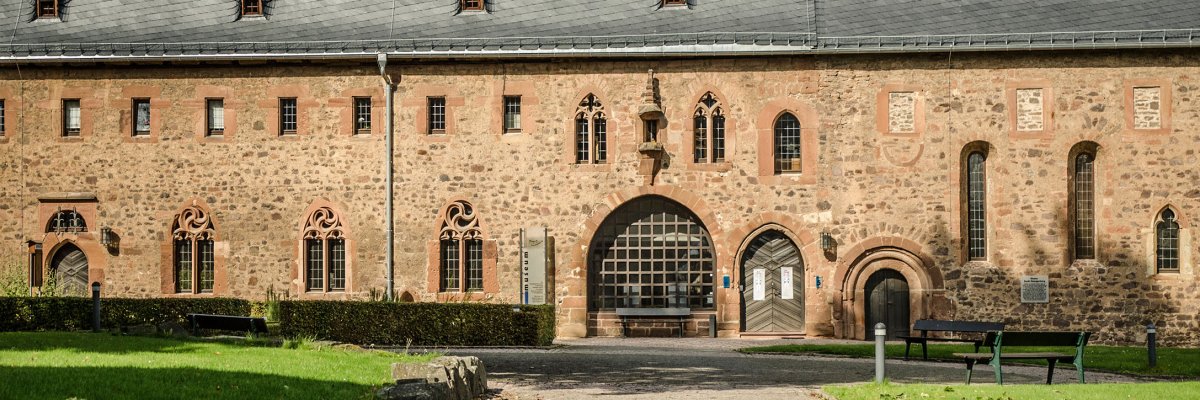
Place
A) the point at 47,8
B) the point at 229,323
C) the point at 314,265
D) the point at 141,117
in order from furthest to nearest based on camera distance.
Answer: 1. the point at 47,8
2. the point at 141,117
3. the point at 314,265
4. the point at 229,323

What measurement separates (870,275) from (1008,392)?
50.5ft

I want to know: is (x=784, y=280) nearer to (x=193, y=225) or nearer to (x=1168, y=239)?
(x=1168, y=239)

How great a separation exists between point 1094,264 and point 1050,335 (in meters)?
13.5

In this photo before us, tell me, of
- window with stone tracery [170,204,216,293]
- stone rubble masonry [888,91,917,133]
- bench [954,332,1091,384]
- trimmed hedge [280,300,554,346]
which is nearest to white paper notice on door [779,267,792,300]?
stone rubble masonry [888,91,917,133]

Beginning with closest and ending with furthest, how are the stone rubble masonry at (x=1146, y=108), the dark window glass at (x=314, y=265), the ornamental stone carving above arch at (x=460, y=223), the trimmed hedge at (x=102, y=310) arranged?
the trimmed hedge at (x=102, y=310), the stone rubble masonry at (x=1146, y=108), the ornamental stone carving above arch at (x=460, y=223), the dark window glass at (x=314, y=265)

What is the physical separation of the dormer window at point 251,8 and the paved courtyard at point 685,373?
11.8 m

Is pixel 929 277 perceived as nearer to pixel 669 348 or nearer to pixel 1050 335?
pixel 669 348

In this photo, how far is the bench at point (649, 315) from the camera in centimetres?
3244

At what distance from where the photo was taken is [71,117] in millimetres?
34125

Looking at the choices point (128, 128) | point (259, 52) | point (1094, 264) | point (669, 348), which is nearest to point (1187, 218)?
point (1094, 264)

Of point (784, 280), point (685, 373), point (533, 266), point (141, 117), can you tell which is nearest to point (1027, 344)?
point (685, 373)

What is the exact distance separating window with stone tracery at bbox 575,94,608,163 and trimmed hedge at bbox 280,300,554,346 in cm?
568

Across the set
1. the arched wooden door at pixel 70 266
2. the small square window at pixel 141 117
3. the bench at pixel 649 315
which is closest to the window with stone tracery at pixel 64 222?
the arched wooden door at pixel 70 266

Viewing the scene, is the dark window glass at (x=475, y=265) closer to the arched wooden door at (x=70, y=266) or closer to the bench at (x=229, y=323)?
the arched wooden door at (x=70, y=266)
